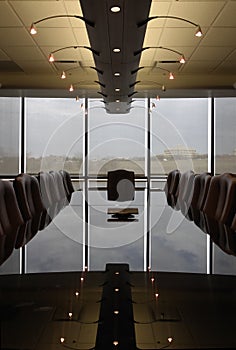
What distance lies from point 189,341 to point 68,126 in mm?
11885

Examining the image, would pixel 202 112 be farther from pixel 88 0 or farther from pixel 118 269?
pixel 118 269

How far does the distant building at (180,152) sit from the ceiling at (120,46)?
253cm

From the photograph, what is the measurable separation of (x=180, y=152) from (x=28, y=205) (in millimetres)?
9597

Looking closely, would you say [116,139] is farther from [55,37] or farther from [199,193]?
[199,193]

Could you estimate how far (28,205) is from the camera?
3279mm

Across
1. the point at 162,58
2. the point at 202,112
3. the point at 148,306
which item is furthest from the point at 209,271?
the point at 202,112

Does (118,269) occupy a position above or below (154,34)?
below

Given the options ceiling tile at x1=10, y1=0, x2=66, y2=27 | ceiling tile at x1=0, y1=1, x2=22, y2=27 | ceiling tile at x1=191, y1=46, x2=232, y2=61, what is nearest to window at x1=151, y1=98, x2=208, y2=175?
ceiling tile at x1=191, y1=46, x2=232, y2=61

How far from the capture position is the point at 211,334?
0.73 meters

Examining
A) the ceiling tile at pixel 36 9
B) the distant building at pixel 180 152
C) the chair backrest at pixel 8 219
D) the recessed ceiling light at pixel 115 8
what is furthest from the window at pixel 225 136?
the chair backrest at pixel 8 219

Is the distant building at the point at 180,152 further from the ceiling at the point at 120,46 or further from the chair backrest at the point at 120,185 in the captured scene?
the chair backrest at the point at 120,185

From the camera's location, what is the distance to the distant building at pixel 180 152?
12.3m

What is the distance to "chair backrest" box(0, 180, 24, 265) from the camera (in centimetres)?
178

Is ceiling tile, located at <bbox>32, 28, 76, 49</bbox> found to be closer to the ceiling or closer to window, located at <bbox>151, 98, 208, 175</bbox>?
the ceiling
